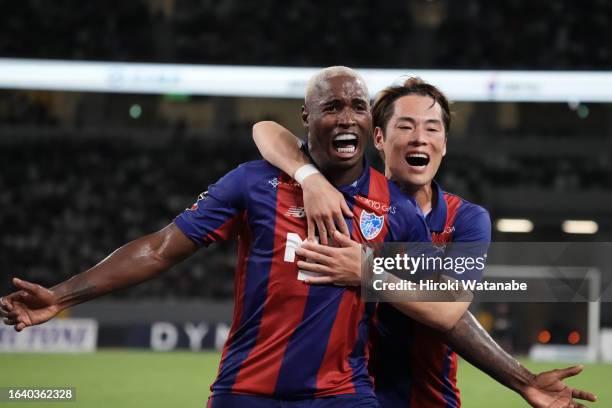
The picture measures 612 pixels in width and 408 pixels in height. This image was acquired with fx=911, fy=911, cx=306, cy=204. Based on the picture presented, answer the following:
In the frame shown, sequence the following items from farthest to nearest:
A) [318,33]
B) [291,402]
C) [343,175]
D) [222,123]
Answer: [222,123] < [318,33] < [343,175] < [291,402]

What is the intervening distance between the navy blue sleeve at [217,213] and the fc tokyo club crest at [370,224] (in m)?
0.47

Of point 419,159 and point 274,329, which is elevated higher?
point 419,159

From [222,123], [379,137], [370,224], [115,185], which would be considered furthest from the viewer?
[222,123]

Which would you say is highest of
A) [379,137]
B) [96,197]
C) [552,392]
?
[96,197]

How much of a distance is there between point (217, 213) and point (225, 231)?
82 millimetres

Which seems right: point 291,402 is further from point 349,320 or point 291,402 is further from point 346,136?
point 346,136

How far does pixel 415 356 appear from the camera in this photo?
4309mm

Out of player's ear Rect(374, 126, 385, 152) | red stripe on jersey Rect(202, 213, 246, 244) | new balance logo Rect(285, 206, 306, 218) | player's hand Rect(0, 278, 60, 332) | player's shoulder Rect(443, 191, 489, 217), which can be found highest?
player's ear Rect(374, 126, 385, 152)

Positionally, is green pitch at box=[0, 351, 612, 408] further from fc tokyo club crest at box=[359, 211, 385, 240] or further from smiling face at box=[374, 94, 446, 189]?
fc tokyo club crest at box=[359, 211, 385, 240]

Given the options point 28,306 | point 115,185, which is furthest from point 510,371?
point 115,185

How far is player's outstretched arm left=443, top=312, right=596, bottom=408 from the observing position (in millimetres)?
3787

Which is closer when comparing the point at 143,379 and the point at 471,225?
the point at 471,225

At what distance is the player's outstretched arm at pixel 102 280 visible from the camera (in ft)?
11.1

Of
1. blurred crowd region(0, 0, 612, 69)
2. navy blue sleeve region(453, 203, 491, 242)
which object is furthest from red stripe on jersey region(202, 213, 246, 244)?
blurred crowd region(0, 0, 612, 69)
